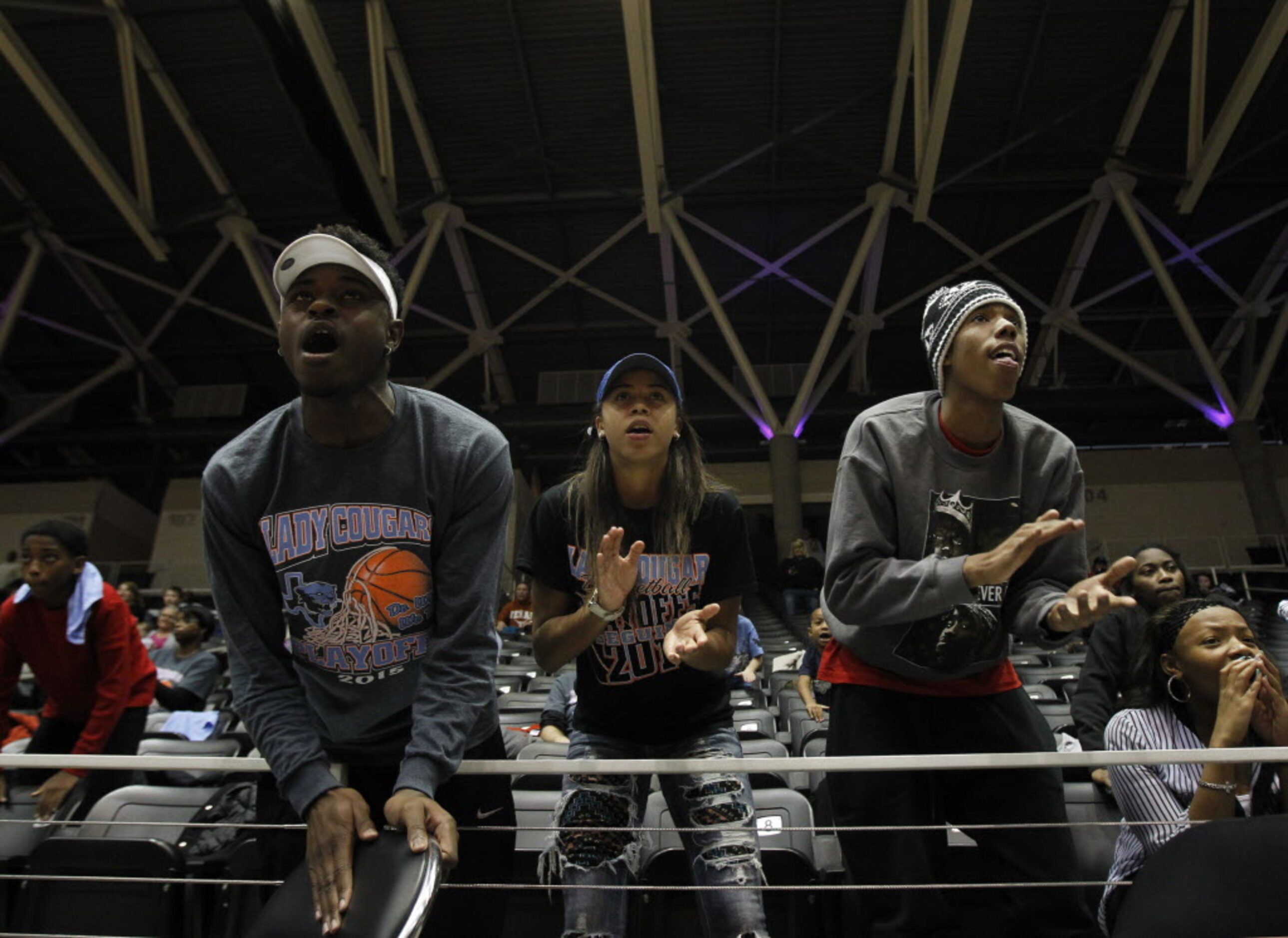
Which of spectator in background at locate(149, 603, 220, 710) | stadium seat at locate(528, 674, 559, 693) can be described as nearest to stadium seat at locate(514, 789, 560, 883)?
stadium seat at locate(528, 674, 559, 693)

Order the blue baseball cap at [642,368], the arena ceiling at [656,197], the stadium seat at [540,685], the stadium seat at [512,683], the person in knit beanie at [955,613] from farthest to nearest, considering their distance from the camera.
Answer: the arena ceiling at [656,197] → the stadium seat at [512,683] → the stadium seat at [540,685] → the blue baseball cap at [642,368] → the person in knit beanie at [955,613]

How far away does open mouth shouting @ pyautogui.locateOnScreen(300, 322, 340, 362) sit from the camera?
164 centimetres

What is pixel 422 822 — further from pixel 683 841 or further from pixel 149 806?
pixel 149 806

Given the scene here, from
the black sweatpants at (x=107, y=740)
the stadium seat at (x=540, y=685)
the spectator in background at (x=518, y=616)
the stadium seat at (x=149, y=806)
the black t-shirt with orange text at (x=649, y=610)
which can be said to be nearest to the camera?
the black t-shirt with orange text at (x=649, y=610)

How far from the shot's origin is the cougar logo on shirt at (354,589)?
65.6 inches

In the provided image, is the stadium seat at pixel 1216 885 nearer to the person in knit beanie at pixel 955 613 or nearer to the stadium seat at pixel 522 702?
the person in knit beanie at pixel 955 613

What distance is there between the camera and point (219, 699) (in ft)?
20.0

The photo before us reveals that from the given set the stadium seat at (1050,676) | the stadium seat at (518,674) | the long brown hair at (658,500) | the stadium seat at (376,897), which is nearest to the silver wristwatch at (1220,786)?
the long brown hair at (658,500)

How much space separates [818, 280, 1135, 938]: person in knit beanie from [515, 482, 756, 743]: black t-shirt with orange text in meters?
0.29

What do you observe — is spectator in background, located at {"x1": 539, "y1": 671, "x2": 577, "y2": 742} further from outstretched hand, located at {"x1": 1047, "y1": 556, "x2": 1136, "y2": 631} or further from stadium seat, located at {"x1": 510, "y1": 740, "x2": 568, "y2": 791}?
outstretched hand, located at {"x1": 1047, "y1": 556, "x2": 1136, "y2": 631}

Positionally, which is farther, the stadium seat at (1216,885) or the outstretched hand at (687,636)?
the outstretched hand at (687,636)

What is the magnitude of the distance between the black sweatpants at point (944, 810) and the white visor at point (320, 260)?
4.37 ft

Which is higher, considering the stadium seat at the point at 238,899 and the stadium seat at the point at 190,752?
the stadium seat at the point at 190,752

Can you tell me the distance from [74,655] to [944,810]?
3.27 metres
